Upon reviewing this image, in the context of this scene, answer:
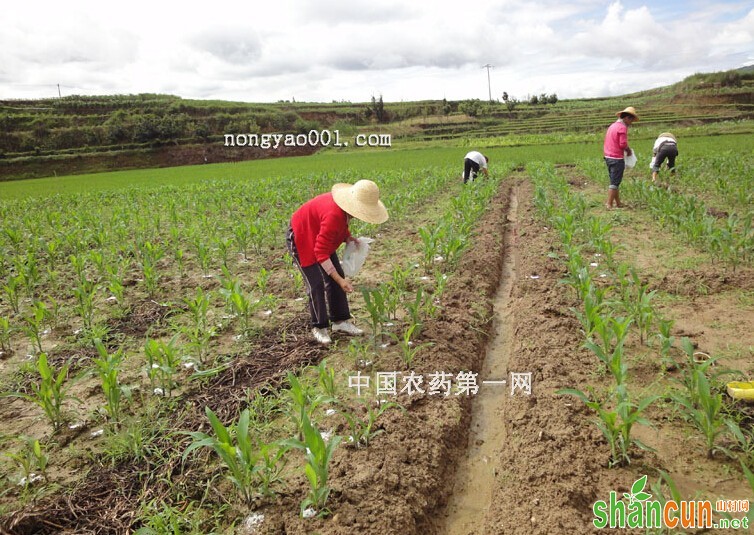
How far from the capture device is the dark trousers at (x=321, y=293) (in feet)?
12.6

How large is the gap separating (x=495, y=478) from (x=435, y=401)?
0.67m

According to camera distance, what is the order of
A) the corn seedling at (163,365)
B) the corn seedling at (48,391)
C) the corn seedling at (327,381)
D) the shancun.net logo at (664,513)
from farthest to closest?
1. the corn seedling at (163,365)
2. the corn seedling at (327,381)
3. the corn seedling at (48,391)
4. the shancun.net logo at (664,513)

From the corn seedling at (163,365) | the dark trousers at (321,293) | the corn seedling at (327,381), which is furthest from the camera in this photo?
the dark trousers at (321,293)

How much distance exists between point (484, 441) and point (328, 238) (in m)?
1.88

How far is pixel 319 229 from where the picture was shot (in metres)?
3.70

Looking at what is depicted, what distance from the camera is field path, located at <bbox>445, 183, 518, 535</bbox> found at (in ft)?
7.98

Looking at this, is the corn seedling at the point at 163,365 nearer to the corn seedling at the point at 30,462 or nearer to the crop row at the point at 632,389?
the corn seedling at the point at 30,462

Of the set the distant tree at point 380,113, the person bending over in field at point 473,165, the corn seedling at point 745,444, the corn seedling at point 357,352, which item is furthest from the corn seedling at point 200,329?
the distant tree at point 380,113

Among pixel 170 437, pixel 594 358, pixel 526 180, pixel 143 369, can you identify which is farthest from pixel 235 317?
pixel 526 180

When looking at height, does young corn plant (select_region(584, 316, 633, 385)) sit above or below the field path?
above

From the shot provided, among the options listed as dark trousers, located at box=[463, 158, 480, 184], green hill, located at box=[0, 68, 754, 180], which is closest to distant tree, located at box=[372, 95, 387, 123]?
green hill, located at box=[0, 68, 754, 180]

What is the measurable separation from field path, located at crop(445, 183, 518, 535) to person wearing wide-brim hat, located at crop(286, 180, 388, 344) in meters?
1.24

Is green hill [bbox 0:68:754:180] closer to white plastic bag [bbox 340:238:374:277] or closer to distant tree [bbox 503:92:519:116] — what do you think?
distant tree [bbox 503:92:519:116]

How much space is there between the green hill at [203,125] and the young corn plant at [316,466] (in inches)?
1395
